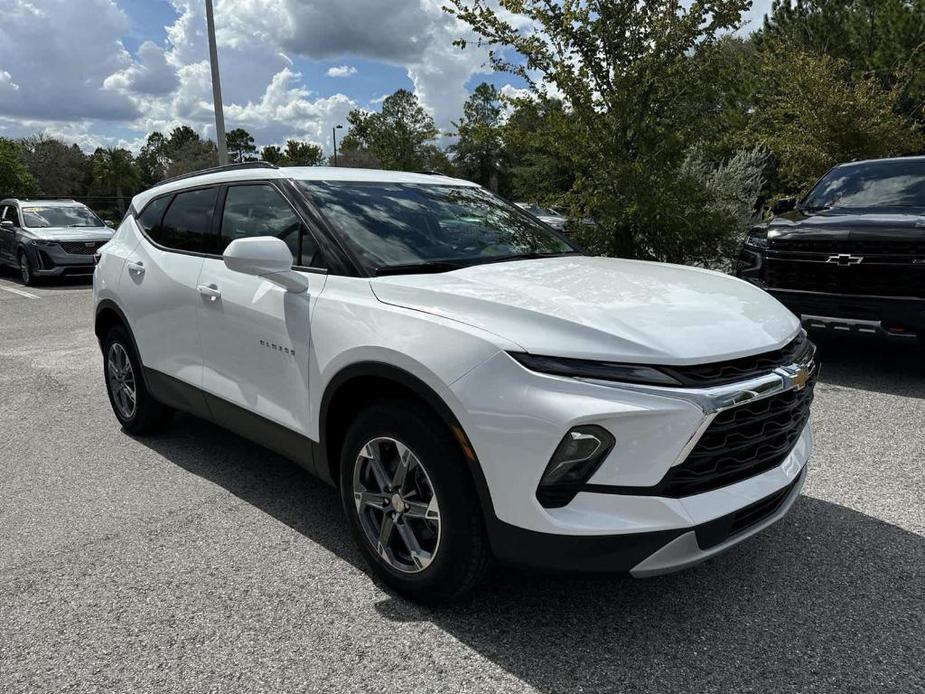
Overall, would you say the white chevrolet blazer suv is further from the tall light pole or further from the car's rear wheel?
the tall light pole

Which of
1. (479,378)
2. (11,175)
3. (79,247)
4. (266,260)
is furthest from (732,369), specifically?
(11,175)

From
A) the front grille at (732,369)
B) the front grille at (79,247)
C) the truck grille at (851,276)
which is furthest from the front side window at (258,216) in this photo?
the front grille at (79,247)

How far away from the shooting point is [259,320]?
3.28 m

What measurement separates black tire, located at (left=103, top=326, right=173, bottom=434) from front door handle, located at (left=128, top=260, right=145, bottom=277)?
43 cm

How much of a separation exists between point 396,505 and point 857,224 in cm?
495

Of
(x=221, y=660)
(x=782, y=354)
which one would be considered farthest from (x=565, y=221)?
(x=221, y=660)

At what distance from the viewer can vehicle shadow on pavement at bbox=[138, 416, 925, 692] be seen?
2365 mm

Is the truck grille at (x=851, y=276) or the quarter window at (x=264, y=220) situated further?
the truck grille at (x=851, y=276)

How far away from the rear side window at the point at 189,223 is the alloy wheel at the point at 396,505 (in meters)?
1.78

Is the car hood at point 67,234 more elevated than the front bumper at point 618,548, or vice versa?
the car hood at point 67,234

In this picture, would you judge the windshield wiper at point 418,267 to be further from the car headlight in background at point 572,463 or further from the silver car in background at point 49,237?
the silver car in background at point 49,237

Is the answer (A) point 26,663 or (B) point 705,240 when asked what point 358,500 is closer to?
(A) point 26,663

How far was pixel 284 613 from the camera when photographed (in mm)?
2748

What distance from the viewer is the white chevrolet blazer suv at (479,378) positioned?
7.32ft
